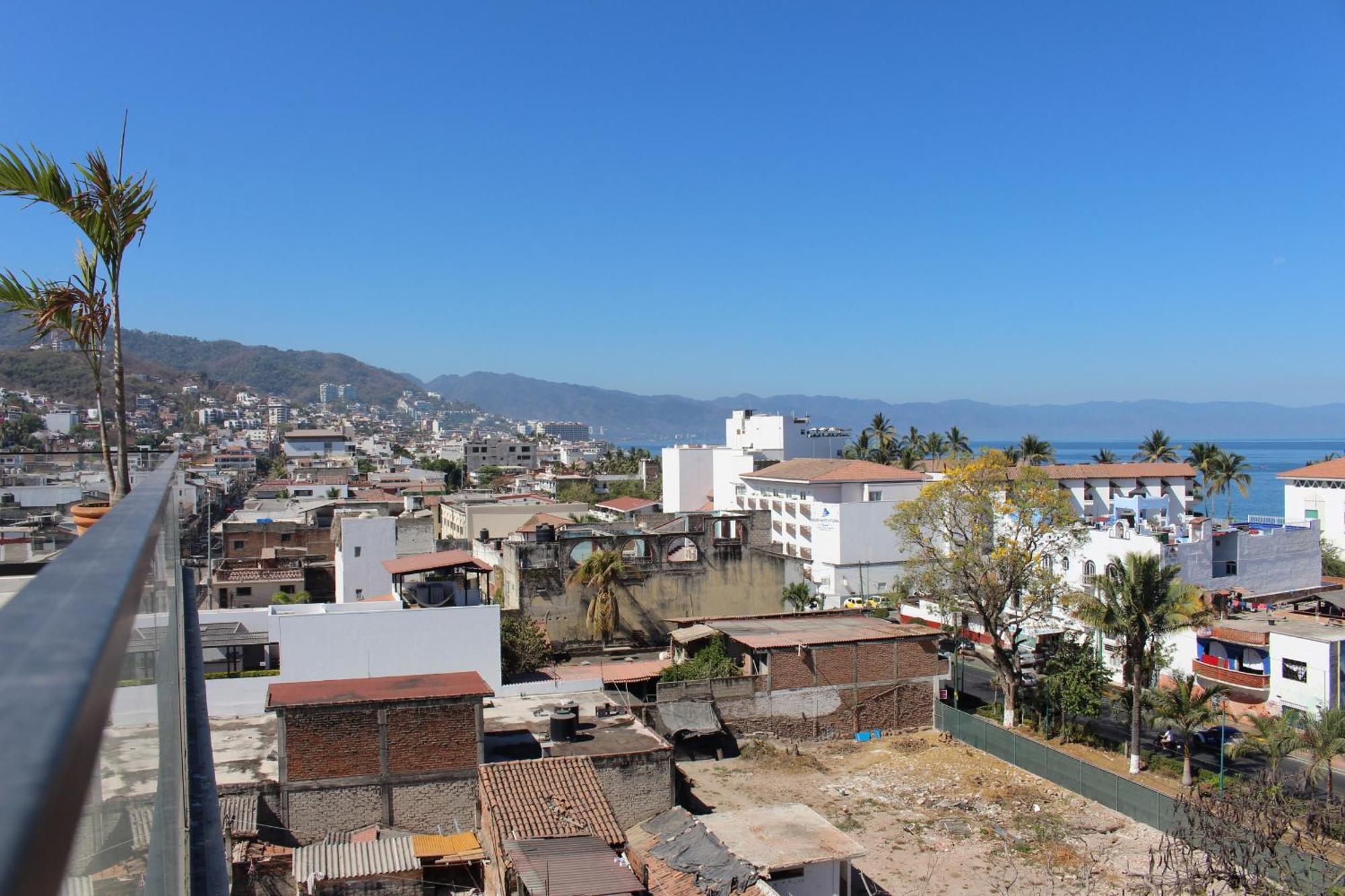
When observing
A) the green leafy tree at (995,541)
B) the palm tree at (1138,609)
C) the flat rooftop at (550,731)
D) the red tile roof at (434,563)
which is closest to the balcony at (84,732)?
the flat rooftop at (550,731)

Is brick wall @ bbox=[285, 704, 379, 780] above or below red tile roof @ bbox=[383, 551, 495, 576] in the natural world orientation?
below

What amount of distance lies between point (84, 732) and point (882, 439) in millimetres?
82354

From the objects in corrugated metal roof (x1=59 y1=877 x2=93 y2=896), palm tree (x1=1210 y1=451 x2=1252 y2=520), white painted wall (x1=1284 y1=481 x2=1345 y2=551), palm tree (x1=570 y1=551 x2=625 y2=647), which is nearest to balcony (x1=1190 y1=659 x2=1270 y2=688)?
palm tree (x1=570 y1=551 x2=625 y2=647)

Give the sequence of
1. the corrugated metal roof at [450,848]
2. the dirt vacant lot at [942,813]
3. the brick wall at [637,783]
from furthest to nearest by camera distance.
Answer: the brick wall at [637,783] < the dirt vacant lot at [942,813] < the corrugated metal roof at [450,848]

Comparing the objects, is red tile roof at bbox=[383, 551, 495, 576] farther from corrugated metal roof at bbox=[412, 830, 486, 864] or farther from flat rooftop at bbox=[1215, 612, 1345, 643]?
flat rooftop at bbox=[1215, 612, 1345, 643]

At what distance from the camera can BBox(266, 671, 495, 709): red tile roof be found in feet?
60.6

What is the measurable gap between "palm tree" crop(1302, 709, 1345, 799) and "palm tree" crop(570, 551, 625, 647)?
19272 mm

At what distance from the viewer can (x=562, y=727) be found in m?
21.4

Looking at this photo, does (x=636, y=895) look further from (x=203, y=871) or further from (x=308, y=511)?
(x=308, y=511)

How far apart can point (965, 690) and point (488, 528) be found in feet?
89.9

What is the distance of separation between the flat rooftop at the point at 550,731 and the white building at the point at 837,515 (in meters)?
16.5

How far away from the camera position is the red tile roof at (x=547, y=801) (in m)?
16.5

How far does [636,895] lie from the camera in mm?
14547

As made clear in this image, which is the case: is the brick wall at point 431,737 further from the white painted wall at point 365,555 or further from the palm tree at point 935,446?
the palm tree at point 935,446
